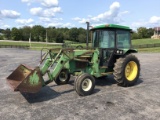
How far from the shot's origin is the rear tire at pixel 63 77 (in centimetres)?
809

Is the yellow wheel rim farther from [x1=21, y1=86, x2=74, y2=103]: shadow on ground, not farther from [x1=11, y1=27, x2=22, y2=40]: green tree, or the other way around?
[x1=11, y1=27, x2=22, y2=40]: green tree

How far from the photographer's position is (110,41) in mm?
7773

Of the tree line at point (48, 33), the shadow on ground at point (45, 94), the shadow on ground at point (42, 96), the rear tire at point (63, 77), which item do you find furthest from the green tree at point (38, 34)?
the shadow on ground at point (42, 96)

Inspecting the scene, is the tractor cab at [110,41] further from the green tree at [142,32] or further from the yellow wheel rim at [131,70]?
the green tree at [142,32]

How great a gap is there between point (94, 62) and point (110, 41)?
3.30 ft

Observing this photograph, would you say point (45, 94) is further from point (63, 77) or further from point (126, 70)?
point (126, 70)

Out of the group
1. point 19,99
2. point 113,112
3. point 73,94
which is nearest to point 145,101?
point 113,112

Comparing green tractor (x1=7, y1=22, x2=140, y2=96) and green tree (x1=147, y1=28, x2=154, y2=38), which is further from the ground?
green tree (x1=147, y1=28, x2=154, y2=38)

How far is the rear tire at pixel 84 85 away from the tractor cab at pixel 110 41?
1276 mm

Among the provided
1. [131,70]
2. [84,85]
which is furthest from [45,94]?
[131,70]

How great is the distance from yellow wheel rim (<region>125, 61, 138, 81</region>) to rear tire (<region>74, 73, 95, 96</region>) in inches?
76.2

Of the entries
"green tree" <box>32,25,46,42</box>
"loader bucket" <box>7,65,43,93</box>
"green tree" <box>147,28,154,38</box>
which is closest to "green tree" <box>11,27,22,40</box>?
"green tree" <box>32,25,46,42</box>

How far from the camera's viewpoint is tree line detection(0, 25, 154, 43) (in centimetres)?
8694

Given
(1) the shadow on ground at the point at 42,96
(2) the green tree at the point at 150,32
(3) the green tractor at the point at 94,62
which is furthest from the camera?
(2) the green tree at the point at 150,32
